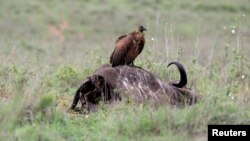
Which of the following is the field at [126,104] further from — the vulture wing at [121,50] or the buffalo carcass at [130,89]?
the vulture wing at [121,50]

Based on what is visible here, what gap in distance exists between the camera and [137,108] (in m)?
7.54

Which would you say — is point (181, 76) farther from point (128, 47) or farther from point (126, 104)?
point (126, 104)

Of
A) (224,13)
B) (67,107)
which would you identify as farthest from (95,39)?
(67,107)

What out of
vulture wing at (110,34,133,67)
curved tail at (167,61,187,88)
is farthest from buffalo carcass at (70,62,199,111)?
vulture wing at (110,34,133,67)

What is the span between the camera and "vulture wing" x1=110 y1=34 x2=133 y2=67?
29.1 ft

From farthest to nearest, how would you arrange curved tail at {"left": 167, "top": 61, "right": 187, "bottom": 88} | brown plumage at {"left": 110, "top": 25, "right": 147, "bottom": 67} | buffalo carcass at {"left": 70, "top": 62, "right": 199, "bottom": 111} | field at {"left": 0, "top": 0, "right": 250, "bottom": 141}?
brown plumage at {"left": 110, "top": 25, "right": 147, "bottom": 67}, curved tail at {"left": 167, "top": 61, "right": 187, "bottom": 88}, buffalo carcass at {"left": 70, "top": 62, "right": 199, "bottom": 111}, field at {"left": 0, "top": 0, "right": 250, "bottom": 141}

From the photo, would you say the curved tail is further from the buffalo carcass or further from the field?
the field

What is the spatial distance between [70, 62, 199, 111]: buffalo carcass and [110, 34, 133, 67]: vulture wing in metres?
0.18

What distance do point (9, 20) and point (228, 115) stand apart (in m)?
21.8

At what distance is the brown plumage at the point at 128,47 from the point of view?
8.87 meters

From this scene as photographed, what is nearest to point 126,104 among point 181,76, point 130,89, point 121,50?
point 130,89

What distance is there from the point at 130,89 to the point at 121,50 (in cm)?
81

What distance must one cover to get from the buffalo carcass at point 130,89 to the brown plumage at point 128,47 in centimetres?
21

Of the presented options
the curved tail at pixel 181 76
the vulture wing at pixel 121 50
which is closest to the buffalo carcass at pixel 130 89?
the curved tail at pixel 181 76
